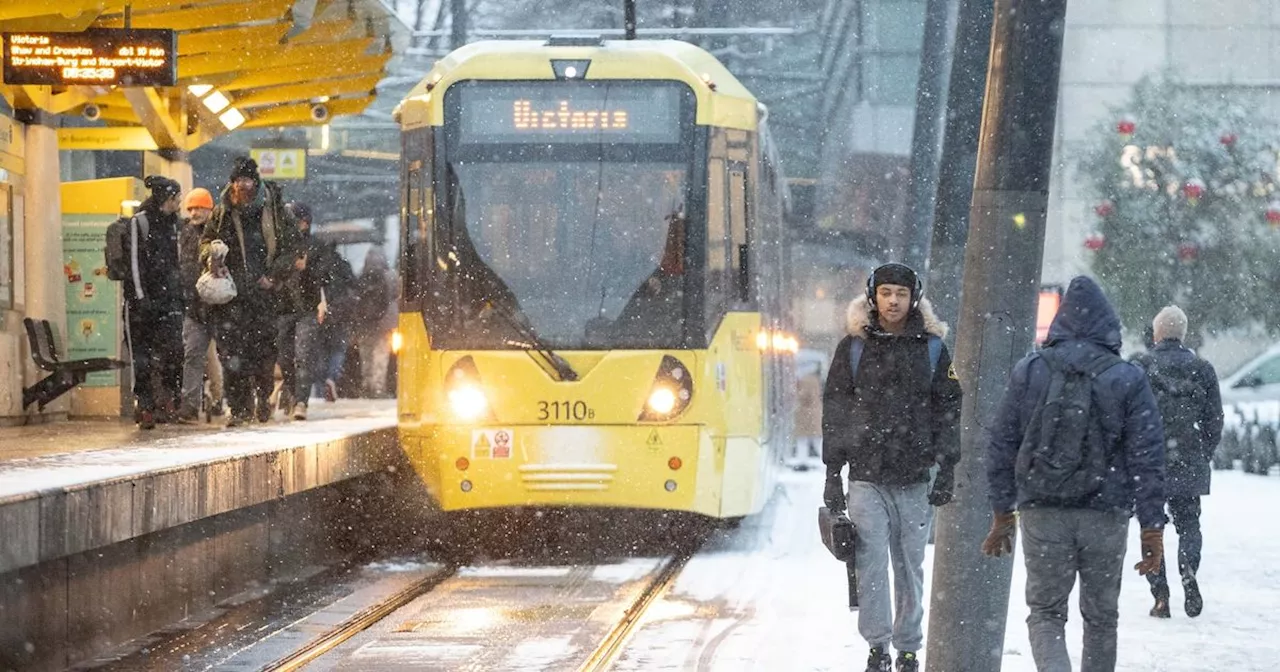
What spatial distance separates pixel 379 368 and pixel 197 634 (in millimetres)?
15149

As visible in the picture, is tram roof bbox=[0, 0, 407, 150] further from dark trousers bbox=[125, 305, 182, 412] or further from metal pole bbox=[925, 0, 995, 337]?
metal pole bbox=[925, 0, 995, 337]

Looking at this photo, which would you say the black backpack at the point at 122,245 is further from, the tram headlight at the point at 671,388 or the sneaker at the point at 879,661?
the sneaker at the point at 879,661

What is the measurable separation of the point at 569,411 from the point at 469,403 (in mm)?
639

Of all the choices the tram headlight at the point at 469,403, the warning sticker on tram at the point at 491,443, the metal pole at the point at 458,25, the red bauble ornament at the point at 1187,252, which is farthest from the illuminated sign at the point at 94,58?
the red bauble ornament at the point at 1187,252

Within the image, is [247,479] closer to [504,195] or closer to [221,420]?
[504,195]

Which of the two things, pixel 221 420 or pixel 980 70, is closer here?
pixel 980 70

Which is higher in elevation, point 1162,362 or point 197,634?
point 1162,362

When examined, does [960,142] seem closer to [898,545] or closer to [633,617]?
[633,617]

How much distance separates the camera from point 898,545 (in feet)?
29.8

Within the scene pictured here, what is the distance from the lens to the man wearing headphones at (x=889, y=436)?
29.3 ft

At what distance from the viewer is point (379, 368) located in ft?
85.5

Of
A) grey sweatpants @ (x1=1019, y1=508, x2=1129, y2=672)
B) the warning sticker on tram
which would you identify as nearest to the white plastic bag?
the warning sticker on tram

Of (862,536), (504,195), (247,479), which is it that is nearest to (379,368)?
(504,195)

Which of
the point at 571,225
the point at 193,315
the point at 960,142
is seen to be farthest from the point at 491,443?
the point at 960,142
